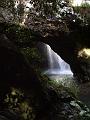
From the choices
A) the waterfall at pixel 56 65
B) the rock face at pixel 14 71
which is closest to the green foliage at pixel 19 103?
the rock face at pixel 14 71

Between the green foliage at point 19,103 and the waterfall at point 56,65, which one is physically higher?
the waterfall at point 56,65

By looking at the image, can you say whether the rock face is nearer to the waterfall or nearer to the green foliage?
the green foliage

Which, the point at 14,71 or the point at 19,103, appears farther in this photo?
the point at 19,103

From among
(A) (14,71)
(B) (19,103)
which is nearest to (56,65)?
(B) (19,103)

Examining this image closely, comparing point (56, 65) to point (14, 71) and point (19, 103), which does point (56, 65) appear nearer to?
point (19, 103)

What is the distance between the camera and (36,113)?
8242mm

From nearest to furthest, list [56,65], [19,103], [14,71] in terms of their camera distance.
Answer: [14,71]
[19,103]
[56,65]

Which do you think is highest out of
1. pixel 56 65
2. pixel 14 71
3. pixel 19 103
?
pixel 14 71

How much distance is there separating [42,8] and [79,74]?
884 cm

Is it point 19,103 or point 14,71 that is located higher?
point 14,71

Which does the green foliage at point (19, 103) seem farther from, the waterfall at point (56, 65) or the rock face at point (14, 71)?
the waterfall at point (56, 65)

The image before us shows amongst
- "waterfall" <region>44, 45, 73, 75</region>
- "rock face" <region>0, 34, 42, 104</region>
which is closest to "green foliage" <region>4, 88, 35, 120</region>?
"rock face" <region>0, 34, 42, 104</region>

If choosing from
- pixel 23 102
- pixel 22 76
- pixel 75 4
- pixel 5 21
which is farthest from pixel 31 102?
pixel 75 4

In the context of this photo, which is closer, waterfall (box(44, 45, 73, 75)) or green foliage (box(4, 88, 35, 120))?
green foliage (box(4, 88, 35, 120))
